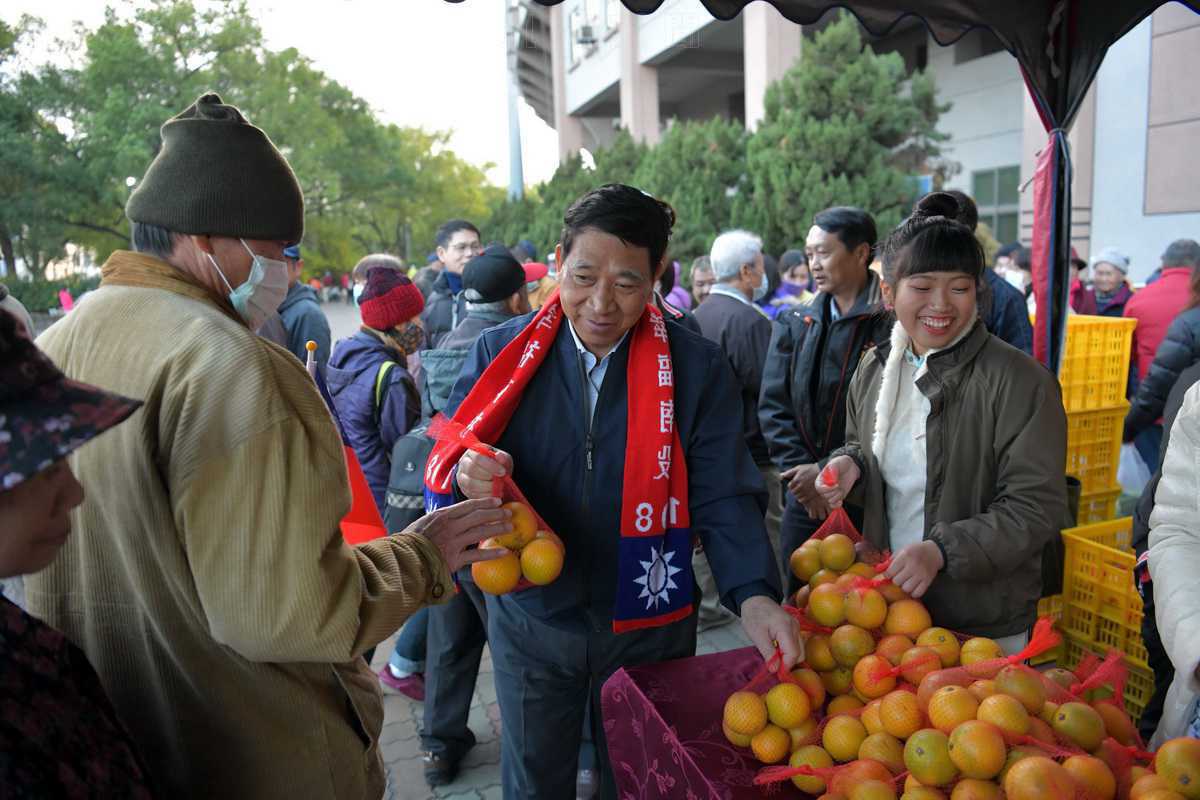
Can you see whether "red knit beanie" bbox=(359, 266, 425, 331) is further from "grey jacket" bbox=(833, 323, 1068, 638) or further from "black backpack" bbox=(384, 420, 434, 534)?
"grey jacket" bbox=(833, 323, 1068, 638)

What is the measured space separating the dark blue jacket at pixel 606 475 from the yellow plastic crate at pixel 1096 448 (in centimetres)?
306

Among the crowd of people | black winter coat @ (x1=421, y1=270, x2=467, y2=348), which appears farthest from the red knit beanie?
black winter coat @ (x1=421, y1=270, x2=467, y2=348)

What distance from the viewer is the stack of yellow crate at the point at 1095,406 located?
14.6ft

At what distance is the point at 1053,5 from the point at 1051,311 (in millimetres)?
1412

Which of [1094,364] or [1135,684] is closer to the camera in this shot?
[1135,684]

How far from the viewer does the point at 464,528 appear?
6.15 feet

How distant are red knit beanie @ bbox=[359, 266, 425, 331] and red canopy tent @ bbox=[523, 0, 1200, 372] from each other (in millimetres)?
1903

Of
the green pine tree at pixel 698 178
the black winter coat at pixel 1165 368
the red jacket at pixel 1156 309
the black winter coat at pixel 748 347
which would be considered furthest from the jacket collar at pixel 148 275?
the green pine tree at pixel 698 178

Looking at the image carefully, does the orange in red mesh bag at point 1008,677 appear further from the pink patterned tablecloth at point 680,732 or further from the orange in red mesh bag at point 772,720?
the pink patterned tablecloth at point 680,732

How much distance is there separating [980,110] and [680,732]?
19366 mm

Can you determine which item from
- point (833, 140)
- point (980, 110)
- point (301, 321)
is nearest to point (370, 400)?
point (301, 321)

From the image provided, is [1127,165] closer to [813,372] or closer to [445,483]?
[813,372]

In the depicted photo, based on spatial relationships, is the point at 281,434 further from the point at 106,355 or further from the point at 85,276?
the point at 85,276

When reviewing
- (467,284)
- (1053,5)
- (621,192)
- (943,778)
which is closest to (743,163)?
Answer: (1053,5)
